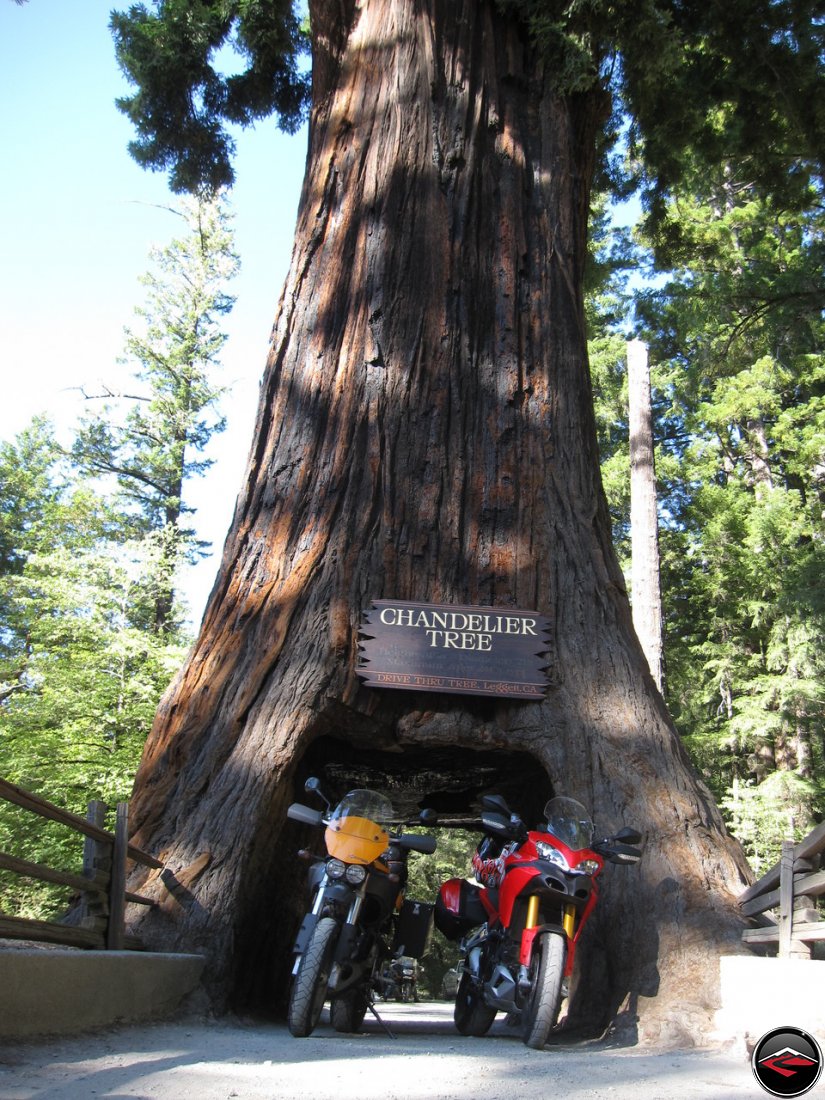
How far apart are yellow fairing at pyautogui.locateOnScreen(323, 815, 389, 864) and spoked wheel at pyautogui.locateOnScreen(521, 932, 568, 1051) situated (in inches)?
37.6

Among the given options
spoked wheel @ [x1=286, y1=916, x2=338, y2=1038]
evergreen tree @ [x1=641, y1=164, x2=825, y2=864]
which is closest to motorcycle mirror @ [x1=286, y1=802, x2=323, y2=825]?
spoked wheel @ [x1=286, y1=916, x2=338, y2=1038]

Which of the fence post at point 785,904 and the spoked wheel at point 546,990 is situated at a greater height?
the fence post at point 785,904

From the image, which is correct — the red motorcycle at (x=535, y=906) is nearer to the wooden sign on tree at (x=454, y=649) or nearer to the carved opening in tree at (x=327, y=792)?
the wooden sign on tree at (x=454, y=649)

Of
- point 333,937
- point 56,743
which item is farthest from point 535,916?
point 56,743

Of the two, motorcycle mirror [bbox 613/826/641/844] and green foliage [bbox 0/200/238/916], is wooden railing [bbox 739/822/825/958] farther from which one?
green foliage [bbox 0/200/238/916]

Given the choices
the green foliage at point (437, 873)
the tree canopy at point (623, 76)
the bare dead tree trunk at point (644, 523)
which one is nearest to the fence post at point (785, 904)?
the tree canopy at point (623, 76)

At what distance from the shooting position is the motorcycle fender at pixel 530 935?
15.5 ft

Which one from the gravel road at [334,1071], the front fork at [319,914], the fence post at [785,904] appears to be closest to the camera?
the gravel road at [334,1071]

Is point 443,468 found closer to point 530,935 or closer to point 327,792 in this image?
point 327,792

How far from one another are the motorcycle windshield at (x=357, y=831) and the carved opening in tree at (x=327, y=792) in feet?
3.76

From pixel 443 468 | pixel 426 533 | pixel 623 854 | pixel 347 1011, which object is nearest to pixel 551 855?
pixel 623 854

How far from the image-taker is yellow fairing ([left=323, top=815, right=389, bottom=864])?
508 centimetres

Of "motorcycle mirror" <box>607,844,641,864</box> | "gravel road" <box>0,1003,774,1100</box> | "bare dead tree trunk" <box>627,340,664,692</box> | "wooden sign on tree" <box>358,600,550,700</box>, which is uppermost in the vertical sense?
"bare dead tree trunk" <box>627,340,664,692</box>

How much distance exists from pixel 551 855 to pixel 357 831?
99cm
